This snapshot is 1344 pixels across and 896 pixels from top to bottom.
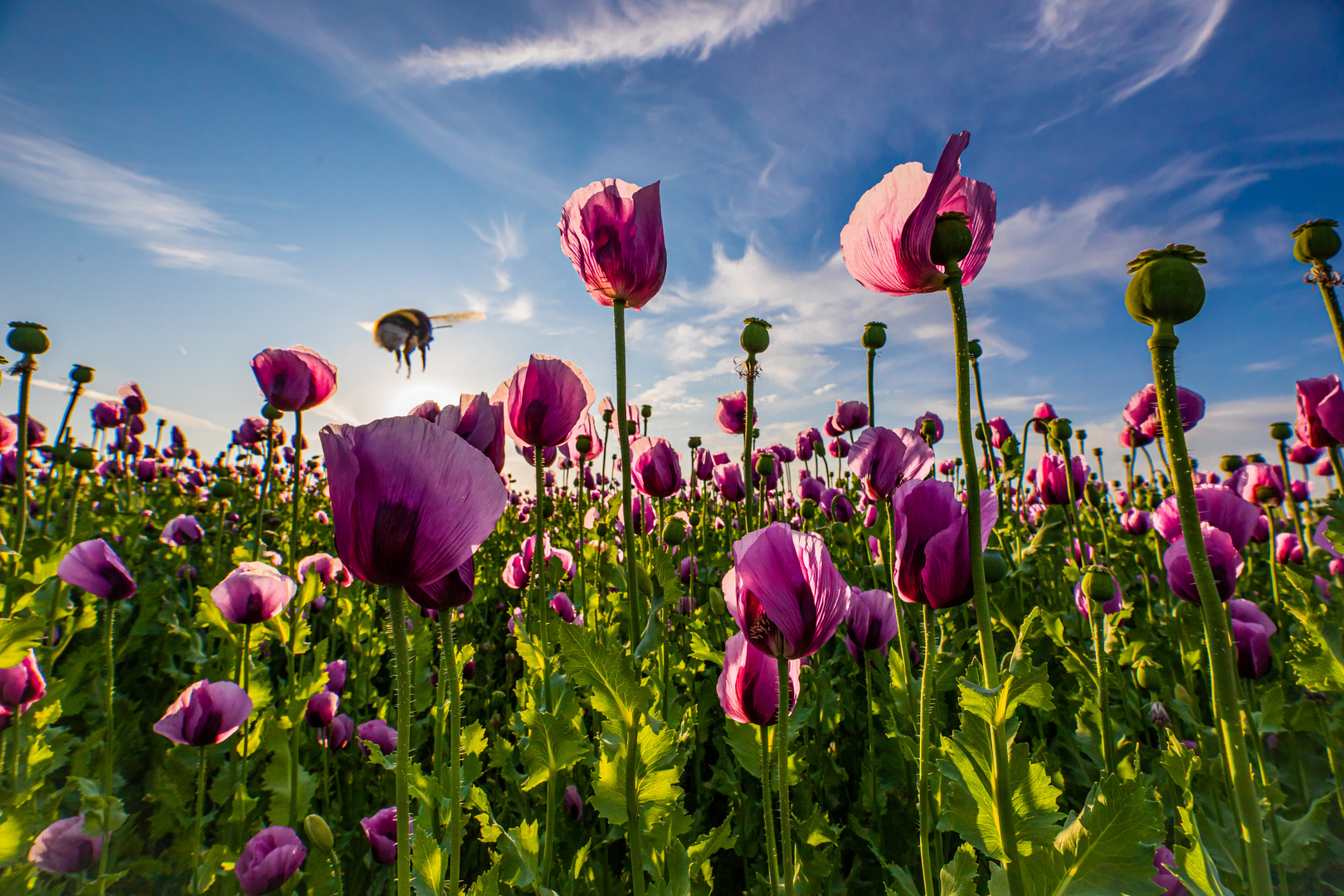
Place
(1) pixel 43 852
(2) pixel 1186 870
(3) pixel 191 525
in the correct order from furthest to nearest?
(3) pixel 191 525
(1) pixel 43 852
(2) pixel 1186 870

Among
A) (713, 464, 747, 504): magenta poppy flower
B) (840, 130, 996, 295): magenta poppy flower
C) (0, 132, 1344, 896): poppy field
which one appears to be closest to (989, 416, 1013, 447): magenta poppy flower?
(0, 132, 1344, 896): poppy field

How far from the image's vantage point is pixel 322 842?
1.58m

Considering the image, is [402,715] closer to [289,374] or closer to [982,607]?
[982,607]

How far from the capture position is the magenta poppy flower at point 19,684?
181cm

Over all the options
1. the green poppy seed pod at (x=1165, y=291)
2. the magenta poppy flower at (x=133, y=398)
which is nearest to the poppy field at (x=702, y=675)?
the green poppy seed pod at (x=1165, y=291)

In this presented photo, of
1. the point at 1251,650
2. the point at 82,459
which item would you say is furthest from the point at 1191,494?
the point at 82,459

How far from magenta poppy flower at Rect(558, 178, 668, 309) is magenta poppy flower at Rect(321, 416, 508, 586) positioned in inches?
35.0

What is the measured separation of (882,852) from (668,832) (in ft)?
4.88

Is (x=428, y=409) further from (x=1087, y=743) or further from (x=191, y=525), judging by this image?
(x=191, y=525)

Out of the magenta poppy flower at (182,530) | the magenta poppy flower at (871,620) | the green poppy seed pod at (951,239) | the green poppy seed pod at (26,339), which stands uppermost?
the green poppy seed pod at (26,339)

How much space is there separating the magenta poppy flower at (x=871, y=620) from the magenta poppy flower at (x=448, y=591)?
1443 millimetres

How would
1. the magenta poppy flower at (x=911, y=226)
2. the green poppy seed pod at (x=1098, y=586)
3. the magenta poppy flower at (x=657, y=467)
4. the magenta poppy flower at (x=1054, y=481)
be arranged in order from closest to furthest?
the magenta poppy flower at (x=911, y=226), the green poppy seed pod at (x=1098, y=586), the magenta poppy flower at (x=657, y=467), the magenta poppy flower at (x=1054, y=481)

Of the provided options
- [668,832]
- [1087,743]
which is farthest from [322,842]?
[1087,743]

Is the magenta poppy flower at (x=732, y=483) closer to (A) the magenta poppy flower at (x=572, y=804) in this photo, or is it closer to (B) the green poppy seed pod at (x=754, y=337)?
(B) the green poppy seed pod at (x=754, y=337)
